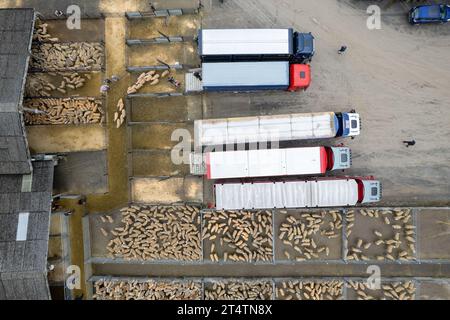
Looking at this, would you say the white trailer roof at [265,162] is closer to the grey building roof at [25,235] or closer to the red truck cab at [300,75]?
the red truck cab at [300,75]

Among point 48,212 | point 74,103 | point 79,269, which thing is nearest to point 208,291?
point 79,269

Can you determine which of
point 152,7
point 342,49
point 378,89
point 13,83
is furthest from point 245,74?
point 13,83

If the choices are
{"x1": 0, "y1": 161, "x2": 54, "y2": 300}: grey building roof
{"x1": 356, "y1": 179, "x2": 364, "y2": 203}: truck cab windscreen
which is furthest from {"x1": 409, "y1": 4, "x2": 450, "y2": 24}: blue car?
{"x1": 0, "y1": 161, "x2": 54, "y2": 300}: grey building roof

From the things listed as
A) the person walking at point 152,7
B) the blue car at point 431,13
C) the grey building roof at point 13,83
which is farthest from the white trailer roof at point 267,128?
the grey building roof at point 13,83

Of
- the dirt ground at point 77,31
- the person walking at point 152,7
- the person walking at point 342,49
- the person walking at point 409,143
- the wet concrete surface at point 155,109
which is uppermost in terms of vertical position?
the person walking at point 152,7

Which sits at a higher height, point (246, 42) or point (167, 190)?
point (246, 42)

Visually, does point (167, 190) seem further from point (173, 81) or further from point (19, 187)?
point (19, 187)

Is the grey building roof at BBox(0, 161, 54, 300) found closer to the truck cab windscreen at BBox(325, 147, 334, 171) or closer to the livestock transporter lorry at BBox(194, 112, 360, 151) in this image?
the livestock transporter lorry at BBox(194, 112, 360, 151)
